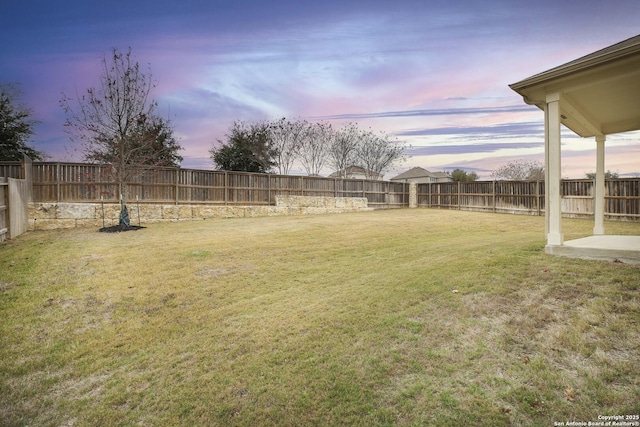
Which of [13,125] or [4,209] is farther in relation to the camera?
[13,125]

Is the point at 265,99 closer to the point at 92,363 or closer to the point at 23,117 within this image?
the point at 23,117

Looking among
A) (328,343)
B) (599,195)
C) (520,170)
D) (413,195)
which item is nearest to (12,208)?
(328,343)

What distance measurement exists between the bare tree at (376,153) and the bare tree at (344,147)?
79 cm

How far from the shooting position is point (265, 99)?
19.8 metres

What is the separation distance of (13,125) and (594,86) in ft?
90.5

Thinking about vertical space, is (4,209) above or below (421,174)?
below

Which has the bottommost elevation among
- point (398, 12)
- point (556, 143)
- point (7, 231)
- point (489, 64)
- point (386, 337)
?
point (386, 337)

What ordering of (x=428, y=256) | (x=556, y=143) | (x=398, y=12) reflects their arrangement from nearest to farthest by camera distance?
1. (x=556, y=143)
2. (x=428, y=256)
3. (x=398, y=12)

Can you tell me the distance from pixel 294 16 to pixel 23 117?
20.5m

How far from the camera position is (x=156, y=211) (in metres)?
14.5

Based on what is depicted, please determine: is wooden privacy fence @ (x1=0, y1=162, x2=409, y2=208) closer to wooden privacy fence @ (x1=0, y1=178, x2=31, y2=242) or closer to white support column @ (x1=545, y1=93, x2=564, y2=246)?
wooden privacy fence @ (x1=0, y1=178, x2=31, y2=242)

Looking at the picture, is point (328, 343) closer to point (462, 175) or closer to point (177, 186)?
point (177, 186)

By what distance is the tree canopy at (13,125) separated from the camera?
1886 centimetres

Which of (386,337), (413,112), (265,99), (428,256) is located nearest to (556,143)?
(428,256)
